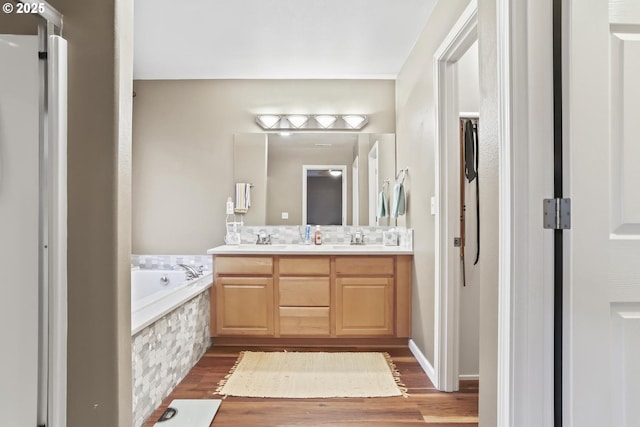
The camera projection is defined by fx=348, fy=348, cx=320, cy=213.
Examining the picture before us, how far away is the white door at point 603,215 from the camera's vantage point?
96cm

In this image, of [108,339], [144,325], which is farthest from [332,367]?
[108,339]

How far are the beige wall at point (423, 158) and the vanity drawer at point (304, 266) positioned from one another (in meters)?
0.73

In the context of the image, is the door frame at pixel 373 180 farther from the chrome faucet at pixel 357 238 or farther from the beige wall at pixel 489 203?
the beige wall at pixel 489 203

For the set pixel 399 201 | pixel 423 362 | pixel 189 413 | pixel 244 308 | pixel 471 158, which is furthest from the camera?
pixel 399 201

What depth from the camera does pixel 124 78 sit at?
121 centimetres

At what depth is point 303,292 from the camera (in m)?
2.88

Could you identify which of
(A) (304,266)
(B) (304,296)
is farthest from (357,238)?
(B) (304,296)

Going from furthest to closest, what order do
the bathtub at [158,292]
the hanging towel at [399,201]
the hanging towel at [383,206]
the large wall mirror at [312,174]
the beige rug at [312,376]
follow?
1. the large wall mirror at [312,174]
2. the hanging towel at [383,206]
3. the hanging towel at [399,201]
4. the beige rug at [312,376]
5. the bathtub at [158,292]

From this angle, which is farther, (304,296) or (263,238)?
(263,238)

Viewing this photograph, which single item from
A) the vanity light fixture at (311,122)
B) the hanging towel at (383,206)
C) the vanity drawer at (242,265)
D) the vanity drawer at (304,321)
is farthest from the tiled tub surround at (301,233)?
the vanity light fixture at (311,122)

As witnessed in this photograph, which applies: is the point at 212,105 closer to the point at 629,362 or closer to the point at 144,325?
the point at 144,325

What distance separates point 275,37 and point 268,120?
882 millimetres

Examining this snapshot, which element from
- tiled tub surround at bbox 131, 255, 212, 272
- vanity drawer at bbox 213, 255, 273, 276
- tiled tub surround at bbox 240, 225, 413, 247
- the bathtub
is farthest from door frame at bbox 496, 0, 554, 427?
tiled tub surround at bbox 131, 255, 212, 272

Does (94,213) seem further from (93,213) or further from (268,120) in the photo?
(268,120)
